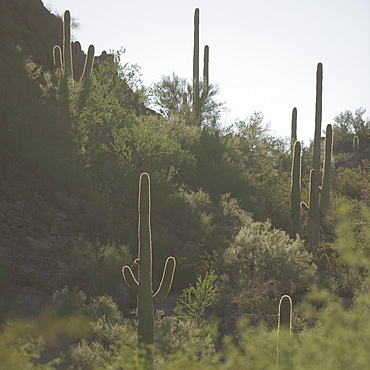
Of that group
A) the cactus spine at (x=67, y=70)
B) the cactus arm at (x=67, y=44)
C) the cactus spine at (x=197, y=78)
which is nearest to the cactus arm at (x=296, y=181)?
the cactus spine at (x=67, y=70)

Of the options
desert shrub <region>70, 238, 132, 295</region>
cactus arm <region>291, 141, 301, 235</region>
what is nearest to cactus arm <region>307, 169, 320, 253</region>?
cactus arm <region>291, 141, 301, 235</region>

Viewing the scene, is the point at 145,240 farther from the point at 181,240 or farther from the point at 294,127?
the point at 294,127

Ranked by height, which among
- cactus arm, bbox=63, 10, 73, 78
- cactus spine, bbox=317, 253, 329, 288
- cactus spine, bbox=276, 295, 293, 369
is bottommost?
cactus spine, bbox=317, 253, 329, 288

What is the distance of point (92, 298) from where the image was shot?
44.5 ft

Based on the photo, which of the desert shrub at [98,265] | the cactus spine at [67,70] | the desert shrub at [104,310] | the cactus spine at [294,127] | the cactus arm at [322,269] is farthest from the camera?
the cactus spine at [294,127]

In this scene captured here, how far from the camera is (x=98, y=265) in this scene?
1508 centimetres

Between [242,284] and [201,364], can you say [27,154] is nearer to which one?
[242,284]

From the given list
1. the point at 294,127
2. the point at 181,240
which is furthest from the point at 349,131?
the point at 181,240

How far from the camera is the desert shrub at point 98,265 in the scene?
14.8m

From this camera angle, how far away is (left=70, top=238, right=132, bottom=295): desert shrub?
14812 millimetres

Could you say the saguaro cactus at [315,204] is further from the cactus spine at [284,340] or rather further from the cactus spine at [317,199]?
the cactus spine at [284,340]

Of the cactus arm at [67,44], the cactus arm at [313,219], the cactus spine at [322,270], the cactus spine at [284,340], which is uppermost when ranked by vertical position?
the cactus arm at [67,44]

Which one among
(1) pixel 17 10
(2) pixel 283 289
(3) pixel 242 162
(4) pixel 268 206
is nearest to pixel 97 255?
(2) pixel 283 289

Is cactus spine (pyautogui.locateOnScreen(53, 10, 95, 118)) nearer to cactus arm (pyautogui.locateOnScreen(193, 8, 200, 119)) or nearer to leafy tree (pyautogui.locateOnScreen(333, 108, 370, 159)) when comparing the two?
cactus arm (pyautogui.locateOnScreen(193, 8, 200, 119))
